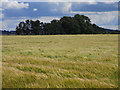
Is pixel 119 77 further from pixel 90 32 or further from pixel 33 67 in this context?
pixel 90 32

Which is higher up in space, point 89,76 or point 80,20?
point 80,20

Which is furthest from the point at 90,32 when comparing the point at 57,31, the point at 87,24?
the point at 57,31

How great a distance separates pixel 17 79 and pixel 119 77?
3867mm

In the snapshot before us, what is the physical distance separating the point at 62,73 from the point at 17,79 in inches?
70.0

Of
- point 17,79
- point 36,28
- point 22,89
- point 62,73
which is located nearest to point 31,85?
point 22,89

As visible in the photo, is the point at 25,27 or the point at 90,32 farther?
the point at 90,32

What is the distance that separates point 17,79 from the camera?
592 cm

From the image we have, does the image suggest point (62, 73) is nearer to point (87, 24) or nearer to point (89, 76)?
point (89, 76)

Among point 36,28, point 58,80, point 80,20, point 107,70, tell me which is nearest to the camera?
point 58,80

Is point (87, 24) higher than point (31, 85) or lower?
higher

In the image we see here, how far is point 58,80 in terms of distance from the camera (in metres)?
5.76

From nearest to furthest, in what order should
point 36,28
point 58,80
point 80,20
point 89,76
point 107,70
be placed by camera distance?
point 58,80 < point 89,76 < point 107,70 < point 36,28 < point 80,20

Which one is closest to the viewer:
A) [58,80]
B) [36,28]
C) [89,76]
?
[58,80]

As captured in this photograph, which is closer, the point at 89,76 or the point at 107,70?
the point at 89,76
